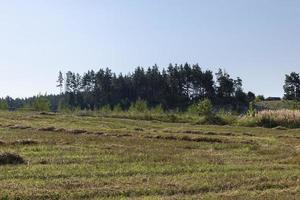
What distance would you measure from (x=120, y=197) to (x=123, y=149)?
961cm

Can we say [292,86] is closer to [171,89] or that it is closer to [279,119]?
[171,89]

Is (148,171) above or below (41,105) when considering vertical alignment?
below

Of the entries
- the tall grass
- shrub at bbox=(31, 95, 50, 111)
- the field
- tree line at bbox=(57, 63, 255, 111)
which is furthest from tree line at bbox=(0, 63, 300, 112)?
the field

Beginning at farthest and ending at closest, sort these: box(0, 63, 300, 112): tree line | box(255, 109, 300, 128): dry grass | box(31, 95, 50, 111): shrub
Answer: box(0, 63, 300, 112): tree line, box(31, 95, 50, 111): shrub, box(255, 109, 300, 128): dry grass

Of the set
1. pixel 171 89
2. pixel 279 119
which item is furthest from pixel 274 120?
pixel 171 89

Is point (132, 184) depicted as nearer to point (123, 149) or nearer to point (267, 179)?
point (267, 179)

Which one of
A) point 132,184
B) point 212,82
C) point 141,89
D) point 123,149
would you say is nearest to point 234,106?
point 212,82

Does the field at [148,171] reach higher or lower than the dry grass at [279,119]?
lower

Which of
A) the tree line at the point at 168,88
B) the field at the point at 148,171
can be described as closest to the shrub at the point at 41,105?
the tree line at the point at 168,88

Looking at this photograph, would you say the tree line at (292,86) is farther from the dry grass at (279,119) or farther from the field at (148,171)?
the field at (148,171)

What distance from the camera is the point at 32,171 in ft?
51.1

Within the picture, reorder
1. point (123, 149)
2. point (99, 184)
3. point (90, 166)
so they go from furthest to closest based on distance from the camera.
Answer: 1. point (123, 149)
2. point (90, 166)
3. point (99, 184)

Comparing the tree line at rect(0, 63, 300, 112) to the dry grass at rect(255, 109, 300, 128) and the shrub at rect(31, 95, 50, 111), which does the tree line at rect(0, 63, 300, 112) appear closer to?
the shrub at rect(31, 95, 50, 111)

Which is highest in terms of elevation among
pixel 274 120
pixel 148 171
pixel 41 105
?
pixel 41 105
